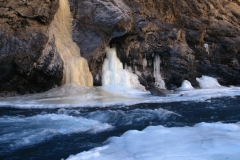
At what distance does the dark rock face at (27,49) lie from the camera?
17188 millimetres

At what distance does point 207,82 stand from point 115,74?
8.53 meters

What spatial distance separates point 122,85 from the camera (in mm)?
21109

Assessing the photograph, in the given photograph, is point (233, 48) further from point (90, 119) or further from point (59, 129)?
point (59, 129)

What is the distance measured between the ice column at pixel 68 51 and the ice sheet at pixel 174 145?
39.7 feet

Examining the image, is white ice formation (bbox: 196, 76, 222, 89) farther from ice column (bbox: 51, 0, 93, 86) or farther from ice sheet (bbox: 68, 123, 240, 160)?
ice sheet (bbox: 68, 123, 240, 160)

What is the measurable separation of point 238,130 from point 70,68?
43.9 ft

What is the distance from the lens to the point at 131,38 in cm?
2255

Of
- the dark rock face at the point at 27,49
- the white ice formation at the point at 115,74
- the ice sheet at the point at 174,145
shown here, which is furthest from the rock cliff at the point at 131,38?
the ice sheet at the point at 174,145

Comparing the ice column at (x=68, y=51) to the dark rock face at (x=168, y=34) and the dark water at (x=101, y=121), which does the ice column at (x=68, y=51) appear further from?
the dark water at (x=101, y=121)

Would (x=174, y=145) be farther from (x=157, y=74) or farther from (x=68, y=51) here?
(x=157, y=74)

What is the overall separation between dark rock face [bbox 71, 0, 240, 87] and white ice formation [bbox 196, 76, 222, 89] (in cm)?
47

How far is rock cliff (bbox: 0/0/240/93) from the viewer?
17562mm

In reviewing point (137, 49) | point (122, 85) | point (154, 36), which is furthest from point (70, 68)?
point (154, 36)

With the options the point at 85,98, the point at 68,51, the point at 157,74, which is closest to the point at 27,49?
the point at 68,51
